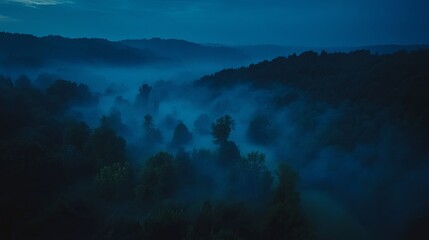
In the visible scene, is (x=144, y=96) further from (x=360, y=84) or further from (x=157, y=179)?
(x=157, y=179)

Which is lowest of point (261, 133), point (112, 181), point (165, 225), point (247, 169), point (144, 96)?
point (165, 225)

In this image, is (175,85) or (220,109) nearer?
(220,109)

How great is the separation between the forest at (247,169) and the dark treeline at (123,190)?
13 centimetres

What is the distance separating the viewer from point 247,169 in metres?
42.7

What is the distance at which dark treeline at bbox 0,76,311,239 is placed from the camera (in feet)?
104

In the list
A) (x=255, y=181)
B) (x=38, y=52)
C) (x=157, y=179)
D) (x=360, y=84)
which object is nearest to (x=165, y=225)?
(x=157, y=179)

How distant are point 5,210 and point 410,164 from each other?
43353mm

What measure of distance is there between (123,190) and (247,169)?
15.2 metres

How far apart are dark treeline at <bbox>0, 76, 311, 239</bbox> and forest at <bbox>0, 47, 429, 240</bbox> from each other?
13 centimetres

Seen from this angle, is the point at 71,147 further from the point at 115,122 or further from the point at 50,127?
the point at 115,122

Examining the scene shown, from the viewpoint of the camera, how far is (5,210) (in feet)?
104

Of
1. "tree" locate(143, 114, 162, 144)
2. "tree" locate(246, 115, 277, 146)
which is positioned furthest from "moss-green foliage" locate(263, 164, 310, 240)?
"tree" locate(143, 114, 162, 144)

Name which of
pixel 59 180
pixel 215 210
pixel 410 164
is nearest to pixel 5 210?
pixel 59 180

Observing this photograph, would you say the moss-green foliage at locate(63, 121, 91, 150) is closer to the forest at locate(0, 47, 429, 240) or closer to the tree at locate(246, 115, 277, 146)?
the forest at locate(0, 47, 429, 240)
